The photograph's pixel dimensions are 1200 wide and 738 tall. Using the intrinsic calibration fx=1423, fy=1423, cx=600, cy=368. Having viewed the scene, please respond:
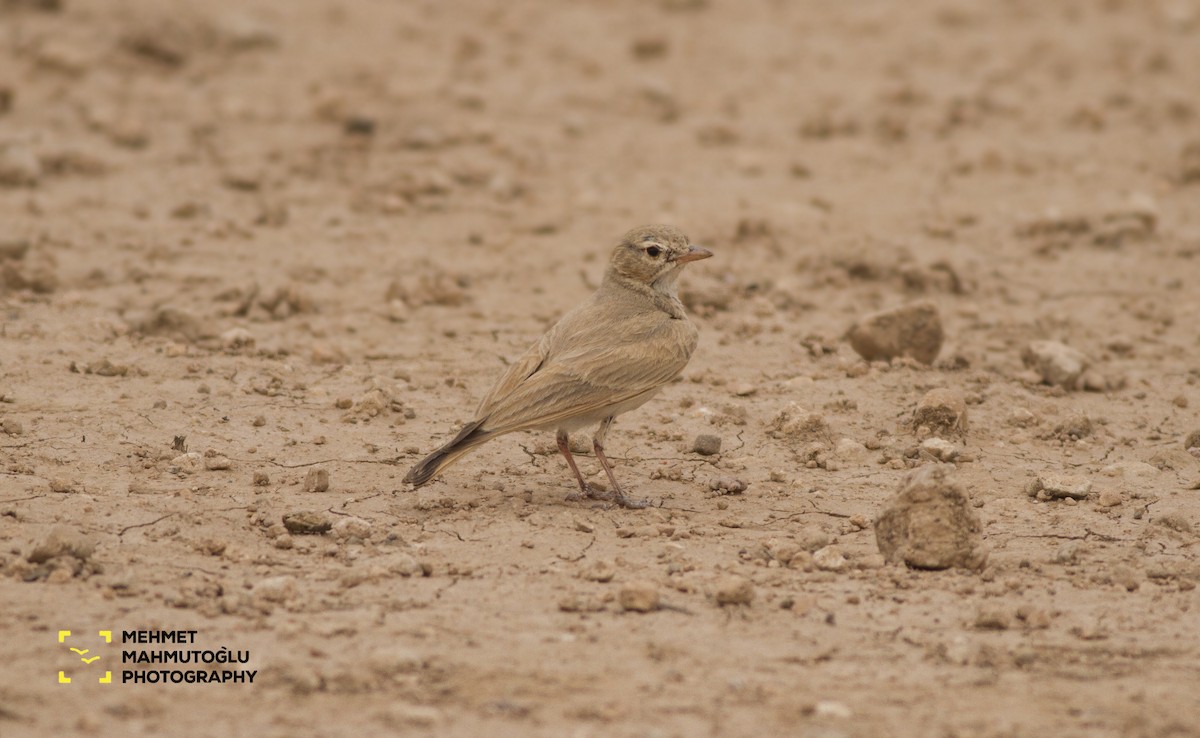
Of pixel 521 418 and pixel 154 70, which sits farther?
pixel 154 70

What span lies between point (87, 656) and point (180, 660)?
29 centimetres

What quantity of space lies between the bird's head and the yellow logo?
9.78 feet

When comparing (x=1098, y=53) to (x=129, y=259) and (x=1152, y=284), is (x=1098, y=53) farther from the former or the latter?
(x=129, y=259)

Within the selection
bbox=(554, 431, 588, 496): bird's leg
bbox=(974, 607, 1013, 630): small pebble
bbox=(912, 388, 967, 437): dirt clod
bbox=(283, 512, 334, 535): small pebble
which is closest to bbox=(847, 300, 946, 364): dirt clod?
bbox=(912, 388, 967, 437): dirt clod

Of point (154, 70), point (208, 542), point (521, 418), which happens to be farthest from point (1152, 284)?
point (154, 70)

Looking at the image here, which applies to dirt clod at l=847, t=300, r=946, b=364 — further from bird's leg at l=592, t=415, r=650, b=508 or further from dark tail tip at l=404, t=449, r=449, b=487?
dark tail tip at l=404, t=449, r=449, b=487

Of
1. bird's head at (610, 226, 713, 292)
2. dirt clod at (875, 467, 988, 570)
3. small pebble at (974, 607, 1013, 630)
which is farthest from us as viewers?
bird's head at (610, 226, 713, 292)

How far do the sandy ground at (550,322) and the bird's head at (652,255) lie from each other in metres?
0.76

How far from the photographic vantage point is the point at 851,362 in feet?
24.8

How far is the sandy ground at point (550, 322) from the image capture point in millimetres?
4512

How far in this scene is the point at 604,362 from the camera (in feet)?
19.8

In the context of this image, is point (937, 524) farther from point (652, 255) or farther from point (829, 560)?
point (652, 255)

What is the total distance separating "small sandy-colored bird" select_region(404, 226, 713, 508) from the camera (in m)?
5.78

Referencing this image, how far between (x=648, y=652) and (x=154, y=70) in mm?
9095
